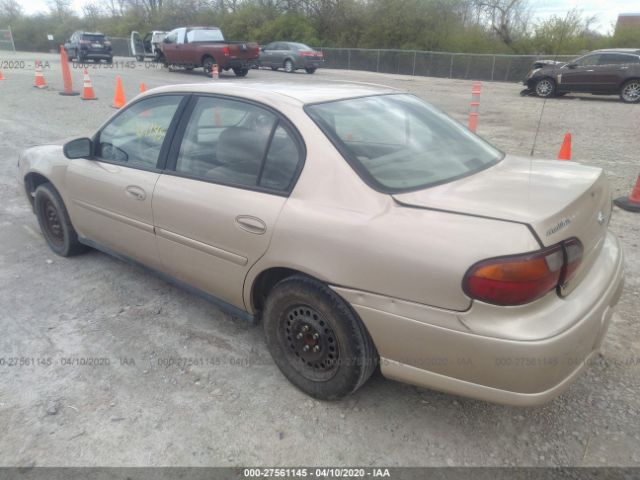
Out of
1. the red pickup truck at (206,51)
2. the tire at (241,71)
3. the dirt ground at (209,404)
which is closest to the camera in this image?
the dirt ground at (209,404)

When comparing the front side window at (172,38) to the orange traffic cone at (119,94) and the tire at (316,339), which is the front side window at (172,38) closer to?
the orange traffic cone at (119,94)

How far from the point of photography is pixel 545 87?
1775 cm

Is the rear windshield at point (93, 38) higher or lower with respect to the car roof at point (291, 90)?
higher

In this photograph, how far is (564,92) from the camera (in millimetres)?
17484

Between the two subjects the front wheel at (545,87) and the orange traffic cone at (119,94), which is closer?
the orange traffic cone at (119,94)

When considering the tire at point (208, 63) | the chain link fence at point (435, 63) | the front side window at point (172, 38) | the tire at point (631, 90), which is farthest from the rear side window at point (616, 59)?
the front side window at point (172, 38)

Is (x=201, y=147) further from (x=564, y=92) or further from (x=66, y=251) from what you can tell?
(x=564, y=92)

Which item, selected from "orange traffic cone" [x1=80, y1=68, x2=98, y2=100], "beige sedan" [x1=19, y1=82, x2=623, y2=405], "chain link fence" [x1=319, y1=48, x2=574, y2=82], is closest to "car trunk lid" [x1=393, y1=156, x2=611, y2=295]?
"beige sedan" [x1=19, y1=82, x2=623, y2=405]

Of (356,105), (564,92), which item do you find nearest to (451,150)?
(356,105)

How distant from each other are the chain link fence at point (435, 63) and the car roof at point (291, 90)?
25759 mm

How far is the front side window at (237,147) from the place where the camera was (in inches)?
103

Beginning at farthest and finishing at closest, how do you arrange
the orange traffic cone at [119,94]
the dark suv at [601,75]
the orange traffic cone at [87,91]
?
the dark suv at [601,75] < the orange traffic cone at [87,91] < the orange traffic cone at [119,94]

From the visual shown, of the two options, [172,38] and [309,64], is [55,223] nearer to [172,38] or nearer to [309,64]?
[172,38]

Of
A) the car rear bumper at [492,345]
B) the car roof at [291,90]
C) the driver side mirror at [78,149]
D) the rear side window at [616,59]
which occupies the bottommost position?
the car rear bumper at [492,345]
